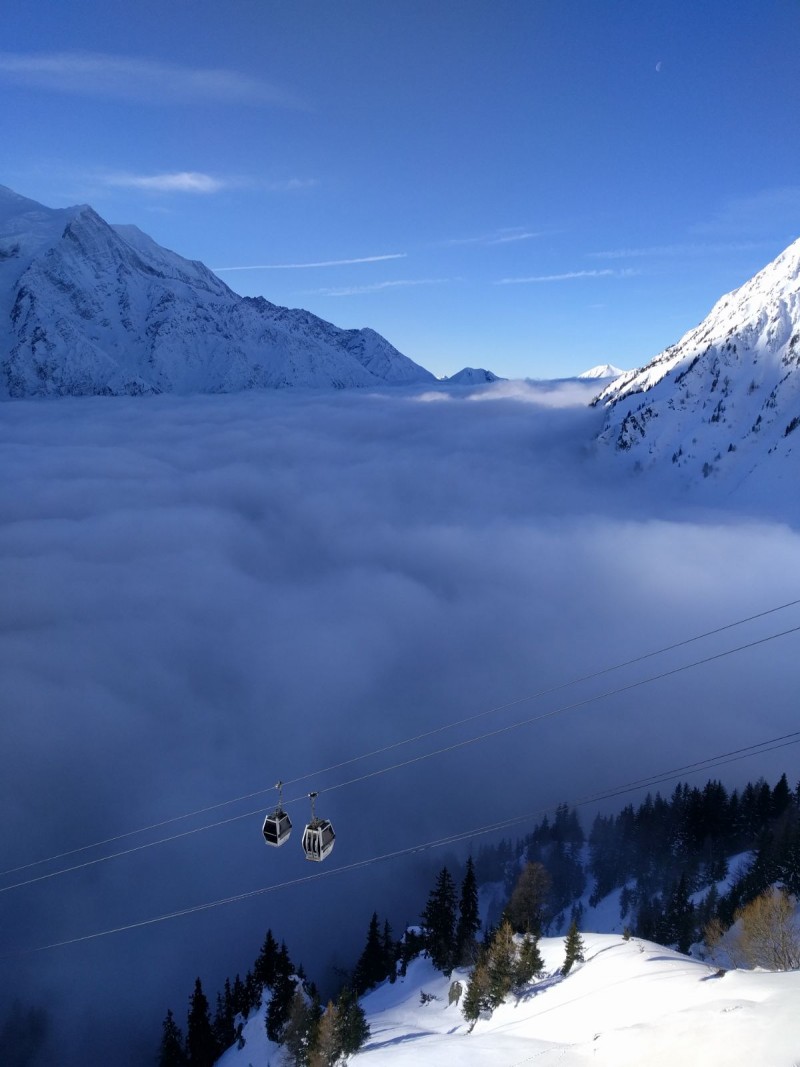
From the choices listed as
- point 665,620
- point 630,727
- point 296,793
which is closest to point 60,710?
point 296,793

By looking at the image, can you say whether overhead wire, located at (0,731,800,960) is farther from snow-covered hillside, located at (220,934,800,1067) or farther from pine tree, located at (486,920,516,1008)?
snow-covered hillside, located at (220,934,800,1067)

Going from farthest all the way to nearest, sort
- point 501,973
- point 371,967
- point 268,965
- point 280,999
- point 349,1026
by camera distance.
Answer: point 371,967 < point 268,965 < point 280,999 < point 501,973 < point 349,1026

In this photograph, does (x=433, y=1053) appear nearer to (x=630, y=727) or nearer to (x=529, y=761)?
(x=529, y=761)

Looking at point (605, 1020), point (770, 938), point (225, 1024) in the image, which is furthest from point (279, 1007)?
point (770, 938)

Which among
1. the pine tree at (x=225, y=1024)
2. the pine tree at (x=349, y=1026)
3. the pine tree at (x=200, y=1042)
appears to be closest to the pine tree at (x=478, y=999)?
the pine tree at (x=349, y=1026)

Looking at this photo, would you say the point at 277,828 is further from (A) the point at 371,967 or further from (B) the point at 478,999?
(A) the point at 371,967

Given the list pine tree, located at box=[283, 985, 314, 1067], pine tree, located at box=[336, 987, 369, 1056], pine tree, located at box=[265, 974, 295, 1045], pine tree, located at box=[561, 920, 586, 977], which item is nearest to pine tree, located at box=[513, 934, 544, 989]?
pine tree, located at box=[561, 920, 586, 977]
